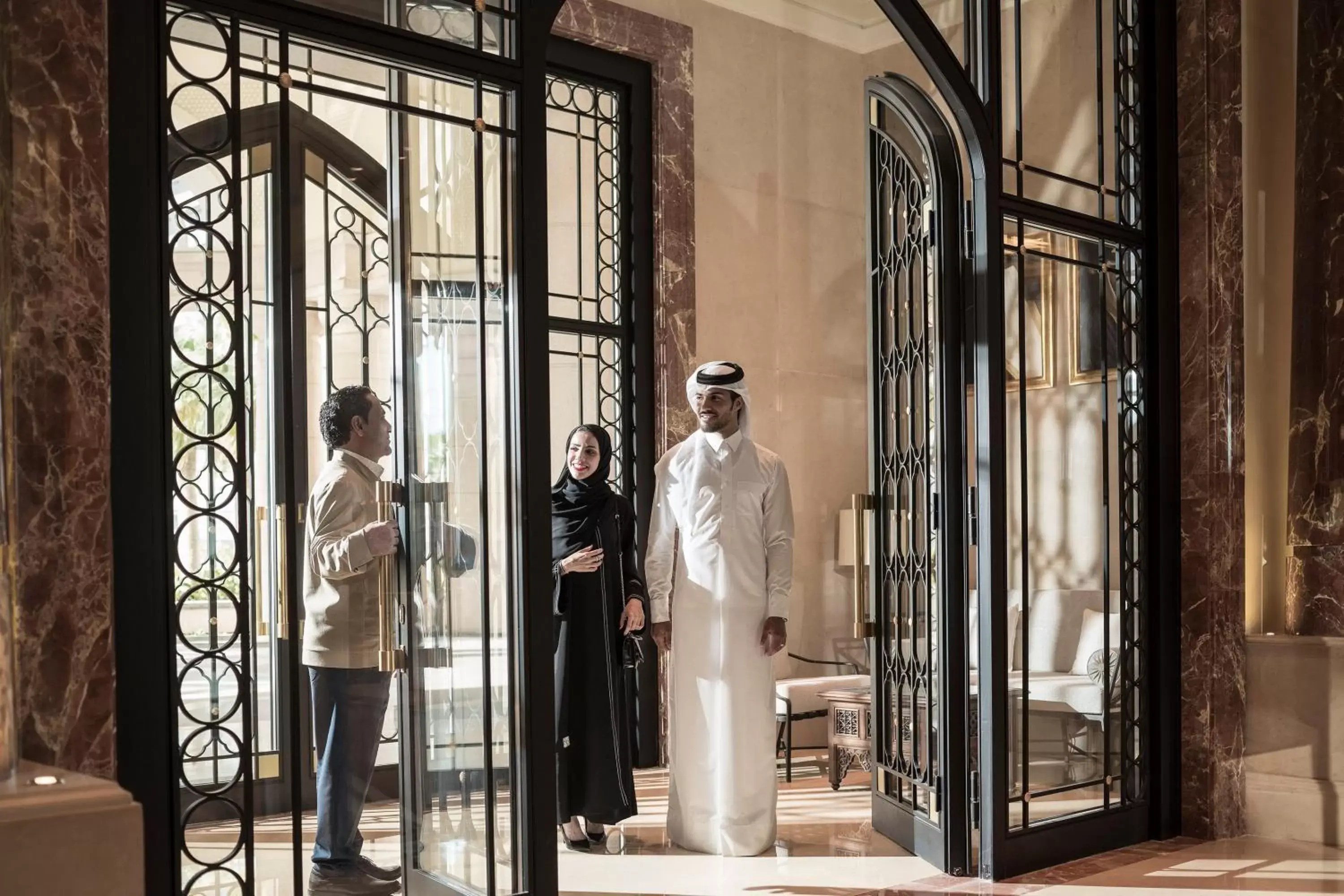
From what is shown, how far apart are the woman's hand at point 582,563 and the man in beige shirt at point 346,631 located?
6.61 ft

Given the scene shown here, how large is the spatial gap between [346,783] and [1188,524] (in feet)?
11.9

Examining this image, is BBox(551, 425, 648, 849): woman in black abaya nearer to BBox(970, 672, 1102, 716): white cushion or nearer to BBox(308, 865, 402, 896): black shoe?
BBox(970, 672, 1102, 716): white cushion

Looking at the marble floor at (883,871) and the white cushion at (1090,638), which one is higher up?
the white cushion at (1090,638)

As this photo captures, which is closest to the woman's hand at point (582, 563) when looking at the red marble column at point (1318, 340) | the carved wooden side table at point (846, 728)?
the carved wooden side table at point (846, 728)

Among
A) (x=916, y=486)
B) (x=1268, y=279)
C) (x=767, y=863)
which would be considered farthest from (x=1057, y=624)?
(x=1268, y=279)

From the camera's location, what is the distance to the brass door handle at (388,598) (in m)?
3.26

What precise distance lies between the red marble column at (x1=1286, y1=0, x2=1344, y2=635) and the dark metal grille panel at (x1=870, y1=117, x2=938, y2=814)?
1.62 m

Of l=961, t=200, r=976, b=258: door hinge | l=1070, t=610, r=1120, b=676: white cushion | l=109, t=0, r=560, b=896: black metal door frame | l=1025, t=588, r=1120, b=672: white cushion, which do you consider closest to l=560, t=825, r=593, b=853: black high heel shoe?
l=1025, t=588, r=1120, b=672: white cushion

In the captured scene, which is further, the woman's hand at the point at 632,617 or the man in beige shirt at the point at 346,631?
the woman's hand at the point at 632,617

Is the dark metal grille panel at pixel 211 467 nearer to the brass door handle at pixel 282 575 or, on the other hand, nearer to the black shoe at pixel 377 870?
the brass door handle at pixel 282 575

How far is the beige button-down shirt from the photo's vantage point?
10.2 feet

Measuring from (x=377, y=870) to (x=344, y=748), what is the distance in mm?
321

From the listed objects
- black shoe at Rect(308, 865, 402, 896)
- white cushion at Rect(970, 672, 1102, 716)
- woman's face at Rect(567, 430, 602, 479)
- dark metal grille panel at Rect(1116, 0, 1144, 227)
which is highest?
dark metal grille panel at Rect(1116, 0, 1144, 227)

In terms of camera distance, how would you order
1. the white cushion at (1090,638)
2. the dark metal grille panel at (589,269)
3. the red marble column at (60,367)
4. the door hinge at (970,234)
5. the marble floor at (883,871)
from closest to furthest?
1. the red marble column at (60,367)
2. the marble floor at (883,871)
3. the door hinge at (970,234)
4. the white cushion at (1090,638)
5. the dark metal grille panel at (589,269)
